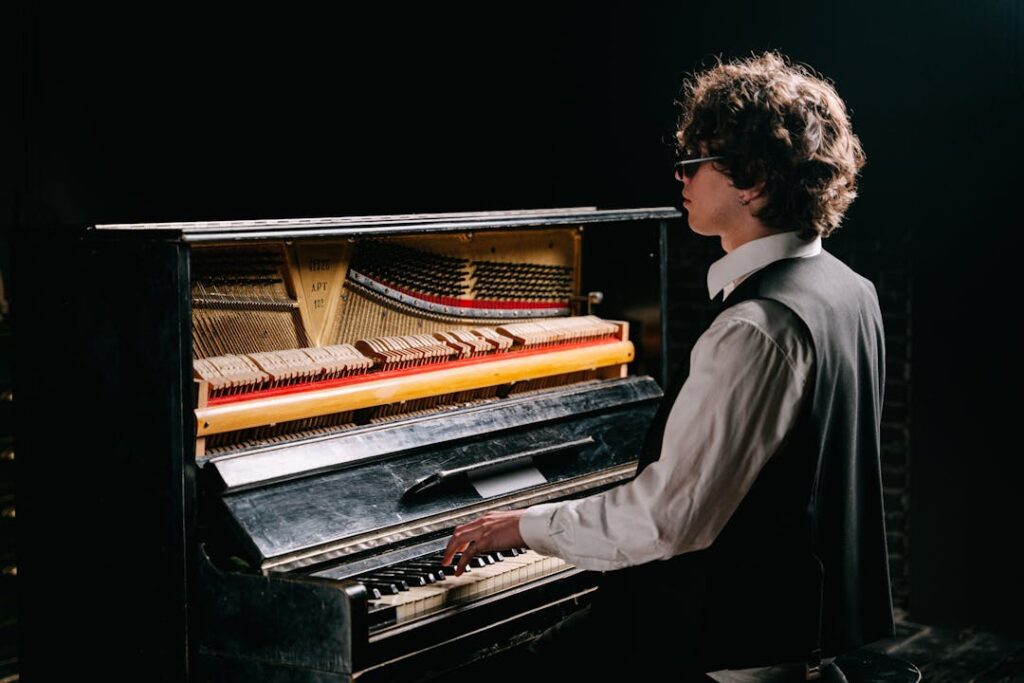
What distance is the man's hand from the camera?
7.95ft

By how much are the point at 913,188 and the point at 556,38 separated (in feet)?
5.20

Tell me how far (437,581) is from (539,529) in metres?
0.34

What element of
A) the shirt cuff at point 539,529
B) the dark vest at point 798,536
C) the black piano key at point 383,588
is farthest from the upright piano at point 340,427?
the dark vest at point 798,536

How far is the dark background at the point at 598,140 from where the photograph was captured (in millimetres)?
3613

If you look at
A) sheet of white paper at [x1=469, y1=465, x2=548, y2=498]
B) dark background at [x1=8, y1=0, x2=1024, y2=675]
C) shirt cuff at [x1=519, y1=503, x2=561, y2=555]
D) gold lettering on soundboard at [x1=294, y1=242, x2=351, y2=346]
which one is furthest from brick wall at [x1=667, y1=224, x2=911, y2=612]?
shirt cuff at [x1=519, y1=503, x2=561, y2=555]

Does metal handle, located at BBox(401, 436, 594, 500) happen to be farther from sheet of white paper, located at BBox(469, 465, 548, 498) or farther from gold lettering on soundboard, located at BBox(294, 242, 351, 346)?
gold lettering on soundboard, located at BBox(294, 242, 351, 346)

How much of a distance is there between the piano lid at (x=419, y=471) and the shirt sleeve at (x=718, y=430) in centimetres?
67

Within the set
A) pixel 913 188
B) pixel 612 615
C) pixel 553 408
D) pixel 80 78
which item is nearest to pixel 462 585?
pixel 612 615

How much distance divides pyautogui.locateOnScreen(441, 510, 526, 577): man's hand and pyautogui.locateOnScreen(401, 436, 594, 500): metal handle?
0.28 meters

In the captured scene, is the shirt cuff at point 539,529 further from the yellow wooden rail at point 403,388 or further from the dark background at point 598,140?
the dark background at point 598,140

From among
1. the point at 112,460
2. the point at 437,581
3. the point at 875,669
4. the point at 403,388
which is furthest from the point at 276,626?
the point at 875,669

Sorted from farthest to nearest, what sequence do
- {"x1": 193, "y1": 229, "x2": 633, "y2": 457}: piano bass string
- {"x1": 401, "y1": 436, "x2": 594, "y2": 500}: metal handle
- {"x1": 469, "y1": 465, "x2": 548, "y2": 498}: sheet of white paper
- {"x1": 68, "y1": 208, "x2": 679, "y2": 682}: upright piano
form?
{"x1": 469, "y1": 465, "x2": 548, "y2": 498}: sheet of white paper < {"x1": 401, "y1": 436, "x2": 594, "y2": 500}: metal handle < {"x1": 193, "y1": 229, "x2": 633, "y2": 457}: piano bass string < {"x1": 68, "y1": 208, "x2": 679, "y2": 682}: upright piano

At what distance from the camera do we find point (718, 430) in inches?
84.0

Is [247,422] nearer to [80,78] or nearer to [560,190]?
[80,78]
